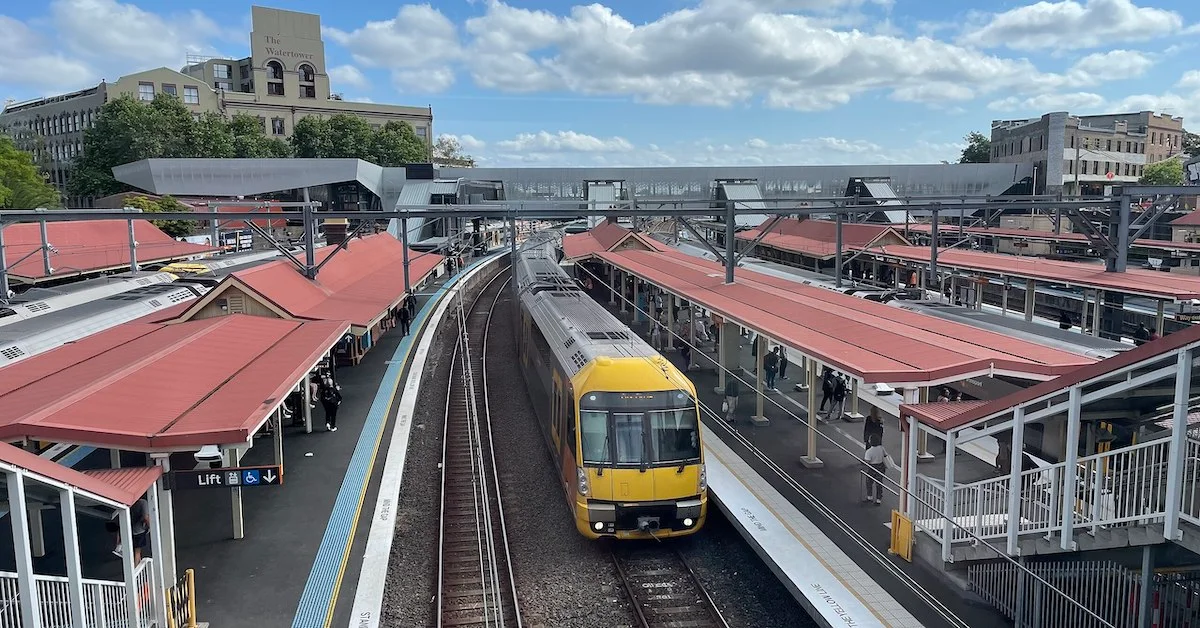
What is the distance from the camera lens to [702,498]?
36.2 feet

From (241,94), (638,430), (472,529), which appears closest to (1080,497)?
(638,430)

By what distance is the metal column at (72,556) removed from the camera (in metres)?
6.68

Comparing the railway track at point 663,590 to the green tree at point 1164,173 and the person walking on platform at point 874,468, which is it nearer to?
the person walking on platform at point 874,468

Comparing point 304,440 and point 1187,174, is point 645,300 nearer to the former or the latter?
point 304,440

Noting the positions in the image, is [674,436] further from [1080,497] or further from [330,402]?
[330,402]

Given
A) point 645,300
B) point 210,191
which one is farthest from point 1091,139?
point 210,191

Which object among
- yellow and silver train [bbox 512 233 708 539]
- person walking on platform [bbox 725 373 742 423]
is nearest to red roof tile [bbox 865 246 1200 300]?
person walking on platform [bbox 725 373 742 423]

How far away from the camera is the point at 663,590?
10305 millimetres

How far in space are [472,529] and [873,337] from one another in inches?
271

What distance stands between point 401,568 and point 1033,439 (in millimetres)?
8316

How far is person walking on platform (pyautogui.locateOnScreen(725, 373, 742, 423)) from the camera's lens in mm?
16484

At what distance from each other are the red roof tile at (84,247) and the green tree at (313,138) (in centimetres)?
4037

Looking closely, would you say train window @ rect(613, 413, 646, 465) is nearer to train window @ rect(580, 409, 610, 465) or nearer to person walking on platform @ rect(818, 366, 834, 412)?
train window @ rect(580, 409, 610, 465)

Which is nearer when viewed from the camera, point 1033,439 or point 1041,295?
point 1033,439
